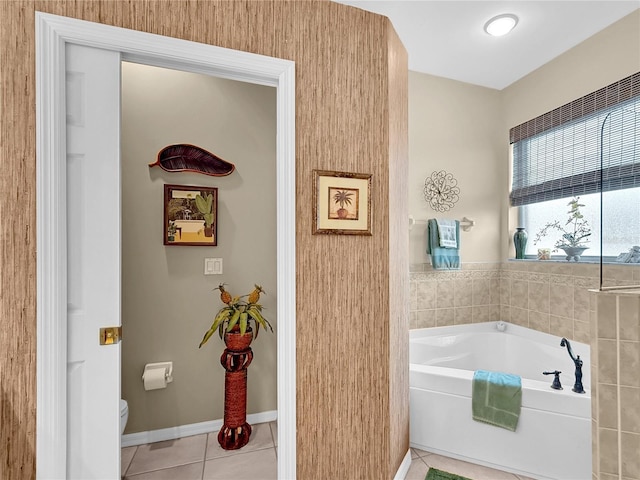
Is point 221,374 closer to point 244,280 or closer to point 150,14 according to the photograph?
point 244,280

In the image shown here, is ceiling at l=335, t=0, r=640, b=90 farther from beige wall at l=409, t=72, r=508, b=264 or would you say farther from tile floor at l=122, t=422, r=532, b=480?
tile floor at l=122, t=422, r=532, b=480

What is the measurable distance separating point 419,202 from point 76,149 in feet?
8.19

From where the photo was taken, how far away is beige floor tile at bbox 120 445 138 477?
2.00m

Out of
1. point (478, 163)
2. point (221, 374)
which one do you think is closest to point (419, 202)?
point (478, 163)

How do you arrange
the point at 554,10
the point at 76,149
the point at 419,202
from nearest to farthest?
the point at 76,149, the point at 554,10, the point at 419,202

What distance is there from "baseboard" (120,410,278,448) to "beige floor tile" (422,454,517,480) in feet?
4.13

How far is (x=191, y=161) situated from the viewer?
2348 mm

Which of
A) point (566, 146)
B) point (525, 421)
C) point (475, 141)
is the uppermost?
point (475, 141)

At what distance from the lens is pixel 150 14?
4.56 feet

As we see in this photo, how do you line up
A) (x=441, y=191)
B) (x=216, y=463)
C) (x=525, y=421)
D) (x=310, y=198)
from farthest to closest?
(x=441, y=191) < (x=216, y=463) < (x=525, y=421) < (x=310, y=198)

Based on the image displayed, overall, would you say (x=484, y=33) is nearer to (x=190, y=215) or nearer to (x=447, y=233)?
(x=447, y=233)

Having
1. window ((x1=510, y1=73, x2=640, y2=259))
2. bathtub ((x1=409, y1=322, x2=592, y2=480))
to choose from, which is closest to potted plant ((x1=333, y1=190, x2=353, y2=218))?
window ((x1=510, y1=73, x2=640, y2=259))

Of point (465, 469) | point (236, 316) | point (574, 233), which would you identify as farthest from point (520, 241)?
point (236, 316)

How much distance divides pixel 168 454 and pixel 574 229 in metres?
3.41
